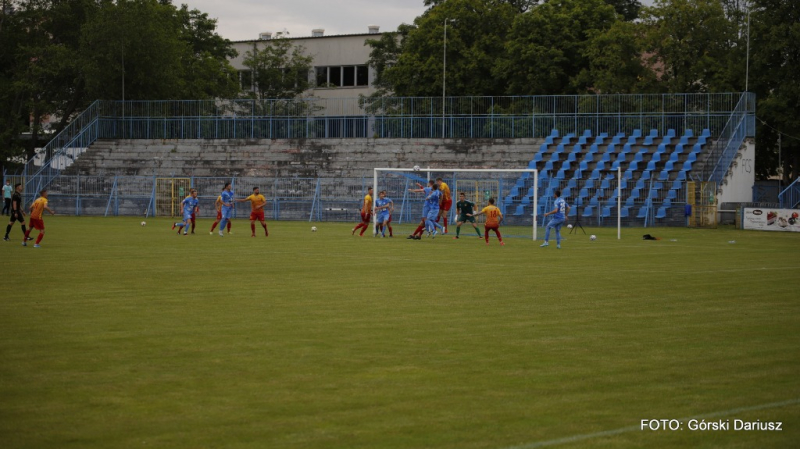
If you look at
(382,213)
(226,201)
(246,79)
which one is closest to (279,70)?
(246,79)

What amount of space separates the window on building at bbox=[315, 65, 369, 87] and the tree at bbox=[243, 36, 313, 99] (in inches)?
87.8

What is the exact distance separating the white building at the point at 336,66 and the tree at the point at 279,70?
1.36 m

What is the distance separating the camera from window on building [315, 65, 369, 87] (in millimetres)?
80875

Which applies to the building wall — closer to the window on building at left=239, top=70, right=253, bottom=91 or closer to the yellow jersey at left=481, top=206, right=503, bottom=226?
the window on building at left=239, top=70, right=253, bottom=91

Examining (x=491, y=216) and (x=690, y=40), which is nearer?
(x=491, y=216)

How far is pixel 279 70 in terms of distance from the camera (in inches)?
3095

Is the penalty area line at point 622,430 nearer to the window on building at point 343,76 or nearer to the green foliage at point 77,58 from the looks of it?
the green foliage at point 77,58

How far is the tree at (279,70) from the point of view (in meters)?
78.1

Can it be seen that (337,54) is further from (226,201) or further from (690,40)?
(226,201)

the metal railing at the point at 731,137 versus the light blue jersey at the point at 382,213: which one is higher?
the metal railing at the point at 731,137

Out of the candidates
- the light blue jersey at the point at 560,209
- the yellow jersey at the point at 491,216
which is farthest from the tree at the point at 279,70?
the light blue jersey at the point at 560,209

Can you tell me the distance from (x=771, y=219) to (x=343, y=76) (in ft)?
148

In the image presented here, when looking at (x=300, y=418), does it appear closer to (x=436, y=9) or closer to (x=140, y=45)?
(x=140, y=45)

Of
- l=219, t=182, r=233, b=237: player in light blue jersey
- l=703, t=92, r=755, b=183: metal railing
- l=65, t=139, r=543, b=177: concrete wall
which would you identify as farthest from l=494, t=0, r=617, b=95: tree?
l=219, t=182, r=233, b=237: player in light blue jersey
